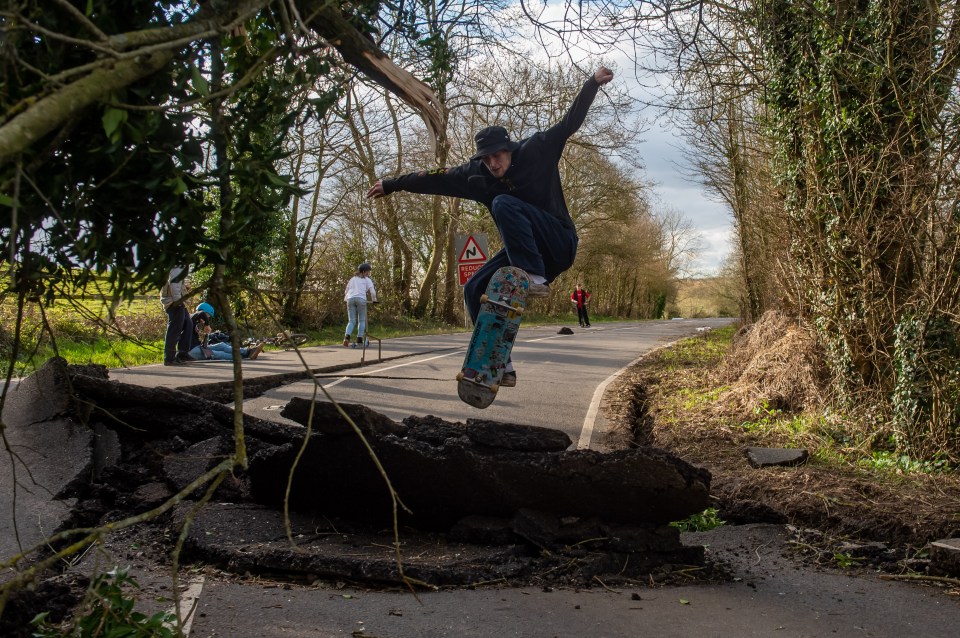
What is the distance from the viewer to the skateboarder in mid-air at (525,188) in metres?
5.28

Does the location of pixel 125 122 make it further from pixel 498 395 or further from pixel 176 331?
pixel 176 331

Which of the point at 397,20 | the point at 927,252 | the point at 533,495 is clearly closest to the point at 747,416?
the point at 927,252

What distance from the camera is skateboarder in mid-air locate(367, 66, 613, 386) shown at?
5.28 m

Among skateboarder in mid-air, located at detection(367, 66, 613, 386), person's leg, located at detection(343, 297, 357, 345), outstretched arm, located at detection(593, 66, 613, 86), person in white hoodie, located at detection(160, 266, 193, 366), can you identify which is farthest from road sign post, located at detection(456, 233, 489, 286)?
outstretched arm, located at detection(593, 66, 613, 86)

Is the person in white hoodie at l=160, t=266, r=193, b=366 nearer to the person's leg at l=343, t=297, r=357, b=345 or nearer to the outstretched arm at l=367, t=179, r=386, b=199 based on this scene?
the person's leg at l=343, t=297, r=357, b=345

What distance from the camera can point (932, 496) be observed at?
6.66 metres

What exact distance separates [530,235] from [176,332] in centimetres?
1033

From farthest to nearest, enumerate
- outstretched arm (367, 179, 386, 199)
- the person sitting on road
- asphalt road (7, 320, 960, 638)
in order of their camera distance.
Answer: the person sitting on road, outstretched arm (367, 179, 386, 199), asphalt road (7, 320, 960, 638)

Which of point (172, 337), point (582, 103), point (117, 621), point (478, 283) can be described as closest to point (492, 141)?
point (582, 103)

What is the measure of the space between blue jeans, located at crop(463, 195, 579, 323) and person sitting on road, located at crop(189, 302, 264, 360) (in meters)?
10.7

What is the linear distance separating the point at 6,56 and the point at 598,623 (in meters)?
3.31

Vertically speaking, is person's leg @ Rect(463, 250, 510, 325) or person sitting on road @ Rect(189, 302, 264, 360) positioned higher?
person's leg @ Rect(463, 250, 510, 325)

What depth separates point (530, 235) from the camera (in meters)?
5.29

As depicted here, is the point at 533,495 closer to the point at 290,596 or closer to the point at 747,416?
the point at 290,596
